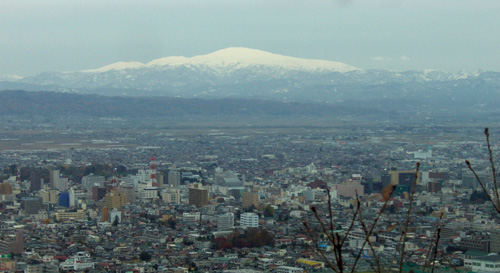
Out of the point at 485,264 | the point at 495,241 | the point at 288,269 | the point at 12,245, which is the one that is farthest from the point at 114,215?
the point at 485,264

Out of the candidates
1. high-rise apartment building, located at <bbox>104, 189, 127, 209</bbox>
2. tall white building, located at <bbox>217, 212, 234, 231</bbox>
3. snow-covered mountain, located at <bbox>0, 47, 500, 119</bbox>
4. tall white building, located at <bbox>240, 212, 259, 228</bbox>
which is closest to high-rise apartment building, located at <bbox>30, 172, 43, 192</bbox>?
high-rise apartment building, located at <bbox>104, 189, 127, 209</bbox>

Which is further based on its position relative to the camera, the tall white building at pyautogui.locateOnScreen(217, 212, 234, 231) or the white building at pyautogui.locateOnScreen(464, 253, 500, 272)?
the tall white building at pyautogui.locateOnScreen(217, 212, 234, 231)

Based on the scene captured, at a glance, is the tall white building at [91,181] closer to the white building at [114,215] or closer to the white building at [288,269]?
the white building at [114,215]

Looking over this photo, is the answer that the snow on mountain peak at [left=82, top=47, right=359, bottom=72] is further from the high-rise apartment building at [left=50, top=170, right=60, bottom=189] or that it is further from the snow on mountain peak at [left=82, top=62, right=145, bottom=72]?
the high-rise apartment building at [left=50, top=170, right=60, bottom=189]

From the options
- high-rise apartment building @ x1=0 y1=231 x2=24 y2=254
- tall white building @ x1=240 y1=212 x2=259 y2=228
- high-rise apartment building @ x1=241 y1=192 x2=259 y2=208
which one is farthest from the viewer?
high-rise apartment building @ x1=241 y1=192 x2=259 y2=208

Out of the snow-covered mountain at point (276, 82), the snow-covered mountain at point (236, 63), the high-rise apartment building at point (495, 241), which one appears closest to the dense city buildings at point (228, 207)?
the high-rise apartment building at point (495, 241)

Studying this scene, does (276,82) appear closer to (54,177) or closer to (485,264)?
(54,177)

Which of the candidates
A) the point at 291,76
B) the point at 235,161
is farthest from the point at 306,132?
the point at 291,76
